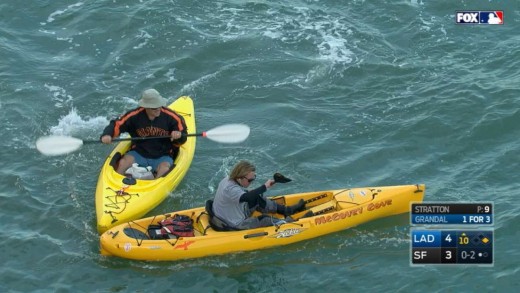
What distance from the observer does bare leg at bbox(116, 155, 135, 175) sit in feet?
46.3

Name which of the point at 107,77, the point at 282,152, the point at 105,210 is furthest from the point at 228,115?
the point at 105,210

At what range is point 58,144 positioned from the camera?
1450 centimetres

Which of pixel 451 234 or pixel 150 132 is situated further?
pixel 150 132

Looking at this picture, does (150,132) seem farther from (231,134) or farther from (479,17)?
(479,17)

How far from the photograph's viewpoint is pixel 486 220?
1330 cm

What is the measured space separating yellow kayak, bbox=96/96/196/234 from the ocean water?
35 cm

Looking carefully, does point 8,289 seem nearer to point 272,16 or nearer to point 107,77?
point 107,77

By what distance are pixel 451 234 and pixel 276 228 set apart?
7.98ft

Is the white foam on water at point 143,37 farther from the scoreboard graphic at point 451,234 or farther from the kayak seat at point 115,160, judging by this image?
the scoreboard graphic at point 451,234

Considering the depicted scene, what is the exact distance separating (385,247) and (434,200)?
1.43 m

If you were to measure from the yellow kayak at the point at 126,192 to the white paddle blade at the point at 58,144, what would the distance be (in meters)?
0.57

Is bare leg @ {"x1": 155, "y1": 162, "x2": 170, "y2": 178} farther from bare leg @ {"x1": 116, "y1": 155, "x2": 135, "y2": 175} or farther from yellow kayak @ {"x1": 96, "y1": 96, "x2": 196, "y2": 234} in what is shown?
bare leg @ {"x1": 116, "y1": 155, "x2": 135, "y2": 175}

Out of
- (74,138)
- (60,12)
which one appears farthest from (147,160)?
(60,12)
